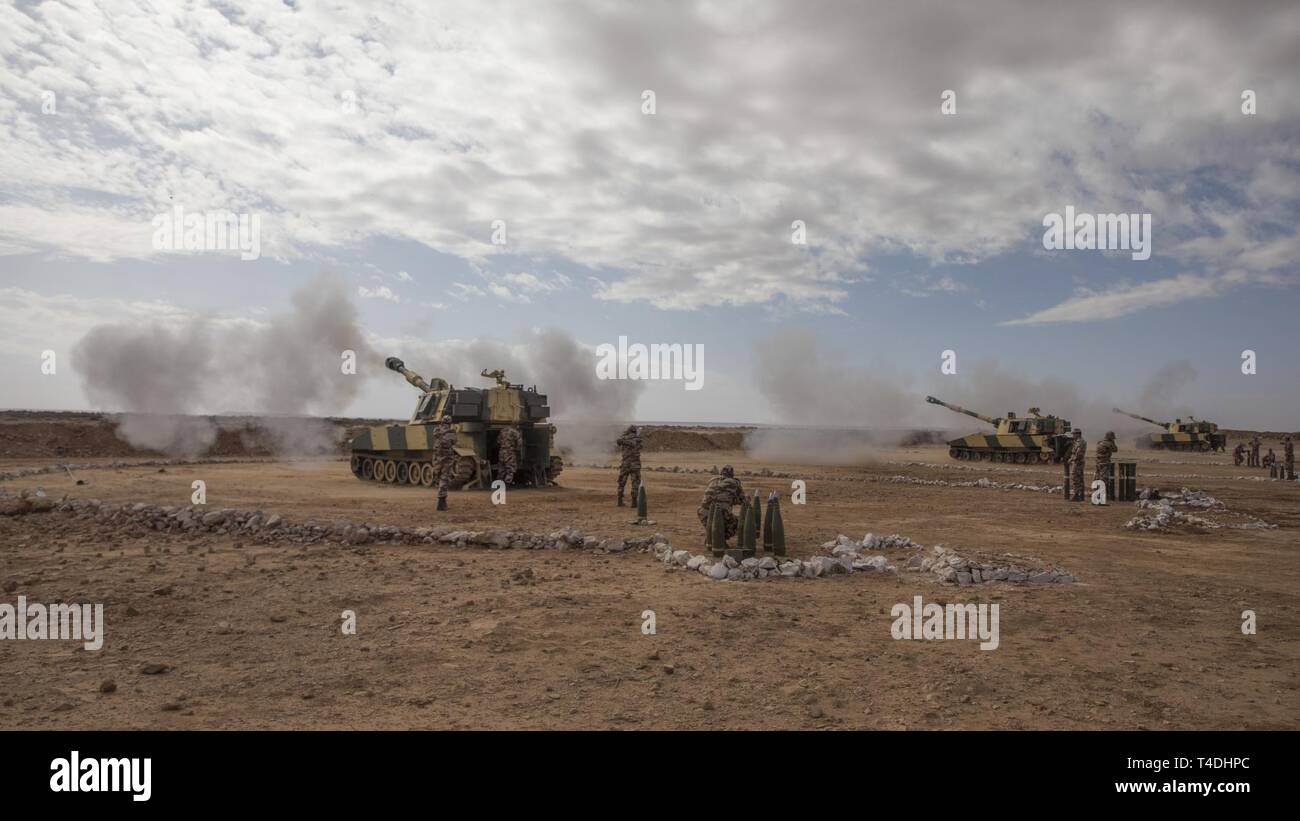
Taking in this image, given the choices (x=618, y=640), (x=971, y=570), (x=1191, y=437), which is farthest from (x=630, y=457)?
(x=1191, y=437)

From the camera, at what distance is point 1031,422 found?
44.1 m

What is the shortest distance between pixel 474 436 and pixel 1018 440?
112 feet

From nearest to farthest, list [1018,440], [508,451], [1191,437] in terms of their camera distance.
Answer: [508,451]
[1018,440]
[1191,437]

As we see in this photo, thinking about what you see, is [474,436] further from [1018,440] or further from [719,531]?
[1018,440]

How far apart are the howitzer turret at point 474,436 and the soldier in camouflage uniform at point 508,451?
492mm

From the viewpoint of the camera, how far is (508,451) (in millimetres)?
22672

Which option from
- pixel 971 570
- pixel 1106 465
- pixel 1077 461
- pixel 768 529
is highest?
pixel 1077 461

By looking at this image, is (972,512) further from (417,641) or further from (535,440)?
(417,641)

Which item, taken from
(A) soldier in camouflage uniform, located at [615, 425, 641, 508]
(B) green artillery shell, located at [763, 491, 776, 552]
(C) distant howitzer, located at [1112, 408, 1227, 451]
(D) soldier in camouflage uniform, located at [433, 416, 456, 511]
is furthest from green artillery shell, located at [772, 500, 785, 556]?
(C) distant howitzer, located at [1112, 408, 1227, 451]

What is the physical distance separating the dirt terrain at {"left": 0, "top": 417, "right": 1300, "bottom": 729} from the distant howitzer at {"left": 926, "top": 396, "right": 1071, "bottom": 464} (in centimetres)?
2991

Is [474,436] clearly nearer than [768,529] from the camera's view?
No

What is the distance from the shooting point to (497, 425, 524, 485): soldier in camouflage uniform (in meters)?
22.7
